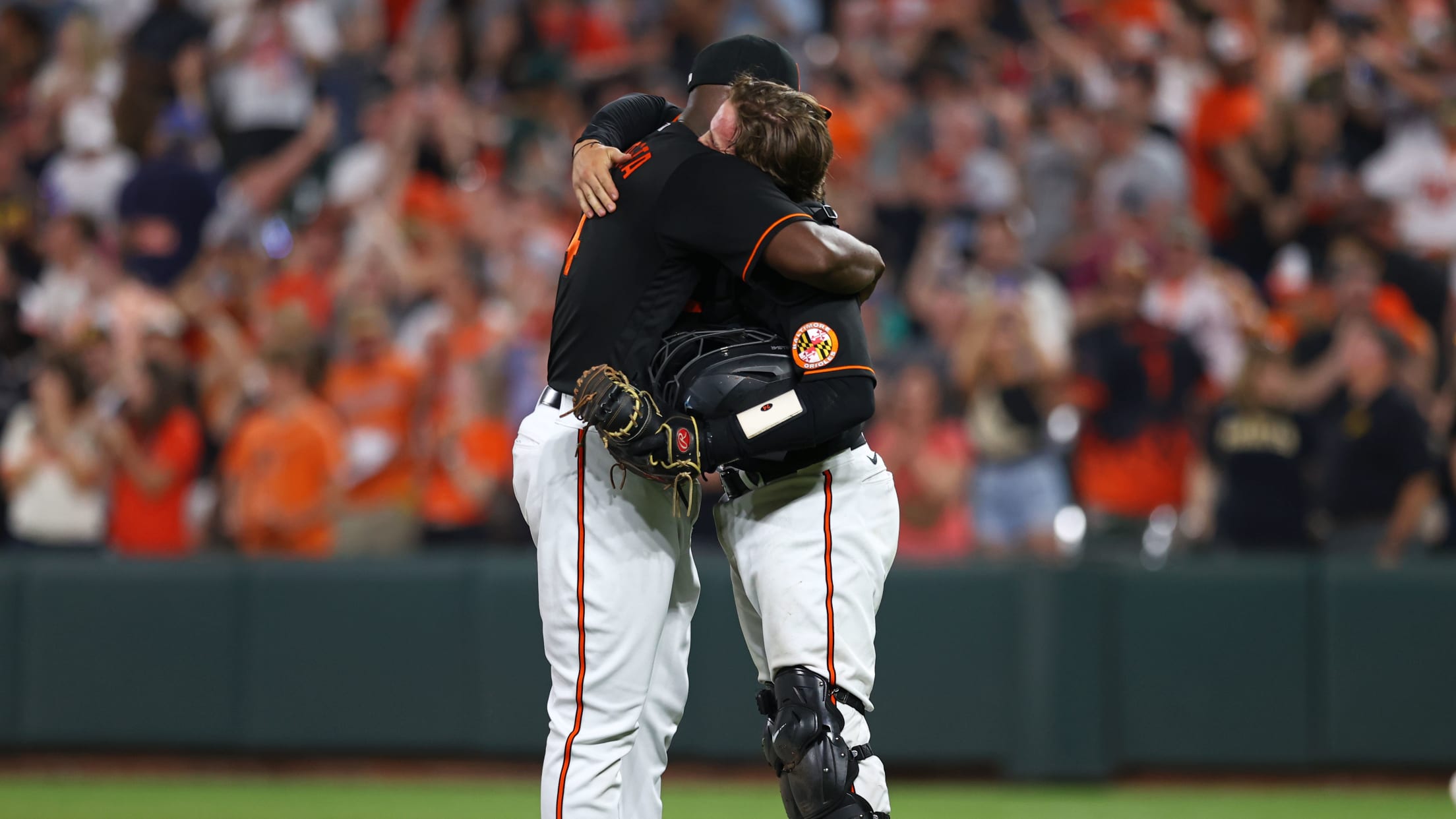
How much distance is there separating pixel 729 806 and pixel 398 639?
2.01 m

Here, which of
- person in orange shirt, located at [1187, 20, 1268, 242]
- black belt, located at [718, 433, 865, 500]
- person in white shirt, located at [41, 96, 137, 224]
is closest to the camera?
black belt, located at [718, 433, 865, 500]

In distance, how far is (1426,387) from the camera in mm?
8891

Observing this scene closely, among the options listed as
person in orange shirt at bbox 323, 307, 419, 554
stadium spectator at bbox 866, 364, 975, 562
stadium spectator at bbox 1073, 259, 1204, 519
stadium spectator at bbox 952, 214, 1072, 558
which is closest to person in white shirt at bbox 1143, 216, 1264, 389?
stadium spectator at bbox 1073, 259, 1204, 519

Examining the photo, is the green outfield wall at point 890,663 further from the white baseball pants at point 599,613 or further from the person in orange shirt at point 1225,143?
the white baseball pants at point 599,613

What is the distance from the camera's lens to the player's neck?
14.1 feet

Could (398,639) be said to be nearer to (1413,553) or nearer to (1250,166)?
(1413,553)

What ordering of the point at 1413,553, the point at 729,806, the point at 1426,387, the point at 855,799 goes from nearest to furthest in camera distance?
the point at 855,799, the point at 729,806, the point at 1413,553, the point at 1426,387

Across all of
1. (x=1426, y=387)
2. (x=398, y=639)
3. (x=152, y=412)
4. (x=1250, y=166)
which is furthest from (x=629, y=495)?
(x=1250, y=166)

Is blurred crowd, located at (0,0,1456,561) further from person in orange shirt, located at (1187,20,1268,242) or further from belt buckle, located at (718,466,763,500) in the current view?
belt buckle, located at (718,466,763,500)

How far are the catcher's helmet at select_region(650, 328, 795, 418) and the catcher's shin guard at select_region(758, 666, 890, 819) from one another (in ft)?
2.29

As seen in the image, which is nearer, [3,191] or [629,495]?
[629,495]

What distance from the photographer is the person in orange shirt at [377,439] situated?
878 centimetres

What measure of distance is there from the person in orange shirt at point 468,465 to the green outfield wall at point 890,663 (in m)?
0.36

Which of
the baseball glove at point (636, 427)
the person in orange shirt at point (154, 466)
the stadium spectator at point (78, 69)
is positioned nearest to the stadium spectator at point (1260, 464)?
the baseball glove at point (636, 427)
